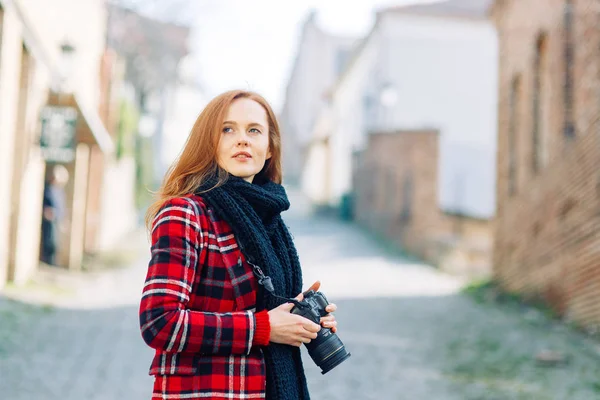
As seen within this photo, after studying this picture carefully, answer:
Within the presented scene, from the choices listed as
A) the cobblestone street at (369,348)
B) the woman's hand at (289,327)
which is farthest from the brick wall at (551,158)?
the woman's hand at (289,327)

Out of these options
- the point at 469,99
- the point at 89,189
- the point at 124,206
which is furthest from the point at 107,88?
the point at 469,99

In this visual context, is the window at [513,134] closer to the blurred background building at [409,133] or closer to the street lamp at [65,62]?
the blurred background building at [409,133]

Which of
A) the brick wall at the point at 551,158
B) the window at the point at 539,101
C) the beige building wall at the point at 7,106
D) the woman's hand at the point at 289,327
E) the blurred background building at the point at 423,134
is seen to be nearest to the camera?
the woman's hand at the point at 289,327

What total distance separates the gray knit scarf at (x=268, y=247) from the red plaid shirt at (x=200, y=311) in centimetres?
3

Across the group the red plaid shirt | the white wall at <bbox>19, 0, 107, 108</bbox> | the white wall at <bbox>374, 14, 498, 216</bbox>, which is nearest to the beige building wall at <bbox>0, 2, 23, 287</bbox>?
the white wall at <bbox>19, 0, 107, 108</bbox>

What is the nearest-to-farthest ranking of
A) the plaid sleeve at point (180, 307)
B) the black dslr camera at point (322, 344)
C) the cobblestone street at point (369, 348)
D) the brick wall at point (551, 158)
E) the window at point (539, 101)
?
the plaid sleeve at point (180, 307), the black dslr camera at point (322, 344), the cobblestone street at point (369, 348), the brick wall at point (551, 158), the window at point (539, 101)

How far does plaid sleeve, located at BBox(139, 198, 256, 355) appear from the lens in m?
1.95

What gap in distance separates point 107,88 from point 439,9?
59.5 feet

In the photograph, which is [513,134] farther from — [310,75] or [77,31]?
[310,75]

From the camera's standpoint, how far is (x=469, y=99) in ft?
98.9

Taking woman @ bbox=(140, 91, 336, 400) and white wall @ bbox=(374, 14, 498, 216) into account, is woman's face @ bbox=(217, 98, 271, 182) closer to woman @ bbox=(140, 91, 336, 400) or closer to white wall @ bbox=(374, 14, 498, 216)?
woman @ bbox=(140, 91, 336, 400)

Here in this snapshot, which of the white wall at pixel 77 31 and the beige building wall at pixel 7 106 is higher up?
the white wall at pixel 77 31

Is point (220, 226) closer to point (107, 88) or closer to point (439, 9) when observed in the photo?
point (107, 88)

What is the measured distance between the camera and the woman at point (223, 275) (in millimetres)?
1983
